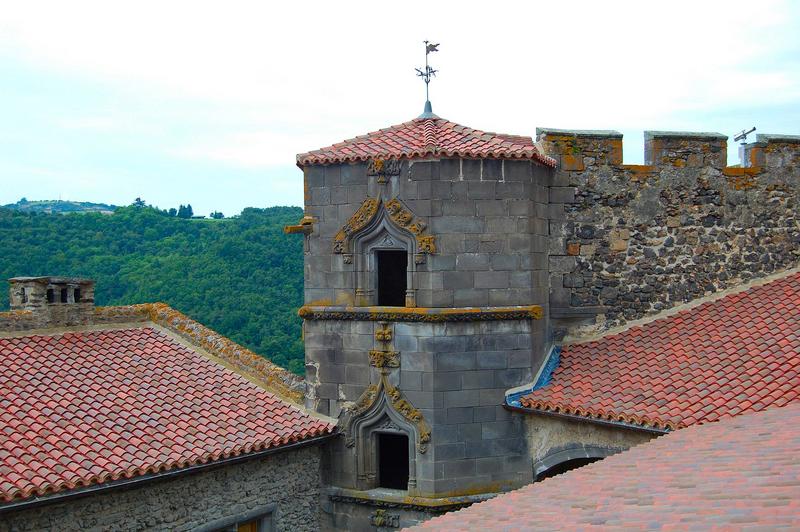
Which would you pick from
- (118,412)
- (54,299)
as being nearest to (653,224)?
(118,412)

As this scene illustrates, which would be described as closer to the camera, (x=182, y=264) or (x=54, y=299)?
(x=54, y=299)

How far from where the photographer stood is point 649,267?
45.2ft

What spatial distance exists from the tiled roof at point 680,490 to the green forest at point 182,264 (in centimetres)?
1305

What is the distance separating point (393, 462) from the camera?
13289 millimetres

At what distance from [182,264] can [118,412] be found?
15.7m

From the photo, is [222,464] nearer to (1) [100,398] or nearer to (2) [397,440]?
(1) [100,398]

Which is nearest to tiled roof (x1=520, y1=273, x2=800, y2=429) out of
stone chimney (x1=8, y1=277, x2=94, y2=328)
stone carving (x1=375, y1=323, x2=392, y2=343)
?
stone carving (x1=375, y1=323, x2=392, y2=343)

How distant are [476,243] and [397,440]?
321 centimetres

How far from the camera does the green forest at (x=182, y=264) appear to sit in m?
23.4

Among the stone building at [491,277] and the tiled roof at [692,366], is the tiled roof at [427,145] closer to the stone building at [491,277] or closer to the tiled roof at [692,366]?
the stone building at [491,277]

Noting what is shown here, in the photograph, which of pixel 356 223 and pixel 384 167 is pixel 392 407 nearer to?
pixel 356 223

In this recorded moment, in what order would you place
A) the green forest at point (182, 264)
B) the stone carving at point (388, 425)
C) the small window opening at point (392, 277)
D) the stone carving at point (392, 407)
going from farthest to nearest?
the green forest at point (182, 264) → the small window opening at point (392, 277) → the stone carving at point (388, 425) → the stone carving at point (392, 407)

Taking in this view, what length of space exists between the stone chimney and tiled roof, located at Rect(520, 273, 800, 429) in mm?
6583

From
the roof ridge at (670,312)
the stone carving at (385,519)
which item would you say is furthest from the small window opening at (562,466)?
the stone carving at (385,519)
